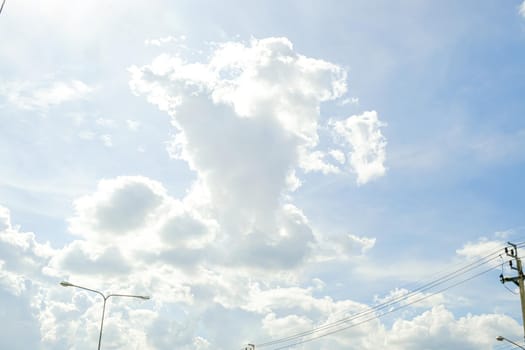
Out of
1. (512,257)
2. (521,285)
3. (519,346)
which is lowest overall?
(519,346)

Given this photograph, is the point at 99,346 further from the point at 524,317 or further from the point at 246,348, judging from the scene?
the point at 524,317

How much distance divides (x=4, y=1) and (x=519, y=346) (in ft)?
177

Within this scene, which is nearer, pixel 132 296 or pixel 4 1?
pixel 4 1

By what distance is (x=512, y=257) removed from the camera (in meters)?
44.2

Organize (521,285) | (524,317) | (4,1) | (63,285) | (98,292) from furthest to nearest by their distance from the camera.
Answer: (98,292) < (63,285) < (521,285) < (524,317) < (4,1)

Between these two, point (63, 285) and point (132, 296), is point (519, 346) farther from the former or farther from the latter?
point (63, 285)

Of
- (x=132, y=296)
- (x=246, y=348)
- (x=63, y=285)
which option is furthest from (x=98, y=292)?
(x=246, y=348)

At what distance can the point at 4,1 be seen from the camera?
15242 mm

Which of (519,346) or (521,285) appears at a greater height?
(521,285)

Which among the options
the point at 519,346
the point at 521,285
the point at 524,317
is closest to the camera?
the point at 524,317

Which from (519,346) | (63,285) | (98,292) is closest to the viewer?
(519,346)

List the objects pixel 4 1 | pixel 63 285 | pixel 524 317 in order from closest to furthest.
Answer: pixel 4 1, pixel 524 317, pixel 63 285

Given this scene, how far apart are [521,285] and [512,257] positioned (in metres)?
2.82

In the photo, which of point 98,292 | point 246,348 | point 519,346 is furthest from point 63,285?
point 519,346
